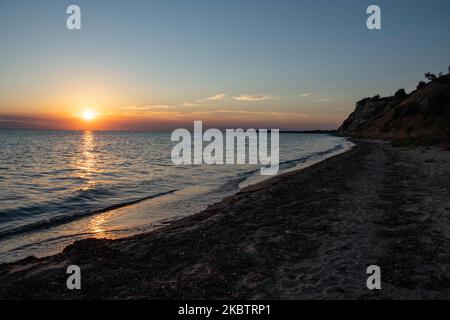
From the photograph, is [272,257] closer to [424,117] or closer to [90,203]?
[90,203]

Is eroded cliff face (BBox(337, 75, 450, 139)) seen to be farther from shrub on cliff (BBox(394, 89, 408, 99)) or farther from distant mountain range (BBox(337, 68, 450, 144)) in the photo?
shrub on cliff (BBox(394, 89, 408, 99))

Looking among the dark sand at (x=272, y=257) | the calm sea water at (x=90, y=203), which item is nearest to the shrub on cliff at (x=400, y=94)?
the calm sea water at (x=90, y=203)

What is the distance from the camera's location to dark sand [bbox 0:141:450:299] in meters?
7.21

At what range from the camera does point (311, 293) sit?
6.86 m

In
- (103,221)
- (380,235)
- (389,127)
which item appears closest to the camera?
(380,235)

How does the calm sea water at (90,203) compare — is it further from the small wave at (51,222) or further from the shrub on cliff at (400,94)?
the shrub on cliff at (400,94)

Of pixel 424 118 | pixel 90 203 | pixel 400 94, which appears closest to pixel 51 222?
pixel 90 203

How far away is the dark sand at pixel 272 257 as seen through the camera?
23.7 ft

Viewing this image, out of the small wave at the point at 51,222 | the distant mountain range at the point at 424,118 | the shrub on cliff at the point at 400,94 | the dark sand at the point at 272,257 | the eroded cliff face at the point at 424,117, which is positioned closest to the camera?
the dark sand at the point at 272,257

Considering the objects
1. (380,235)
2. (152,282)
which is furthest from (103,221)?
(380,235)

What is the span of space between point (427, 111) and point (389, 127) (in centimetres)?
1595

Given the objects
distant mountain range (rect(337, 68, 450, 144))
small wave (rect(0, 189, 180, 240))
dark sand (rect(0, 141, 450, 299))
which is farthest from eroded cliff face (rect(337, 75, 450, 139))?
small wave (rect(0, 189, 180, 240))

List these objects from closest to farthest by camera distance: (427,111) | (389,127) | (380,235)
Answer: (380,235)
(427,111)
(389,127)

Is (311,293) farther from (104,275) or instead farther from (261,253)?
(104,275)
